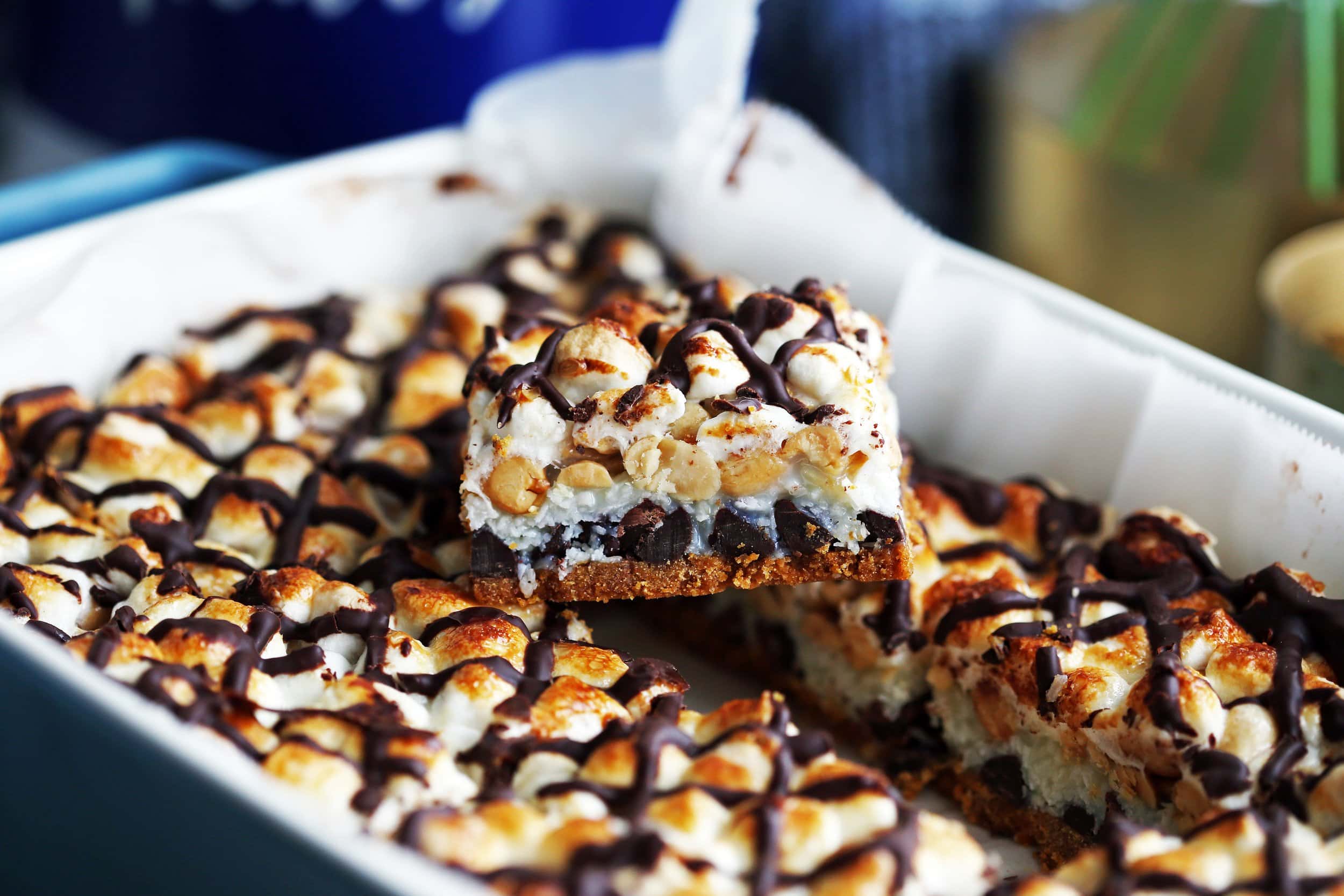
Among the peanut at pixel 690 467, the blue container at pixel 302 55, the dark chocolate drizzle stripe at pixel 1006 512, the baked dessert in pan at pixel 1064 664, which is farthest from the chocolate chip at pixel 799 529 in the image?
the blue container at pixel 302 55

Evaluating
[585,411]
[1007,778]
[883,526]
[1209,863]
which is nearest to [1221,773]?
[1209,863]

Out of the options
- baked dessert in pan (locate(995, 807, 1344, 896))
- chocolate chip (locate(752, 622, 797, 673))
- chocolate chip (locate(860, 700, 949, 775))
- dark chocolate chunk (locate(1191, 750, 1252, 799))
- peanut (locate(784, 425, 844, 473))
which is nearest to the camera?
baked dessert in pan (locate(995, 807, 1344, 896))

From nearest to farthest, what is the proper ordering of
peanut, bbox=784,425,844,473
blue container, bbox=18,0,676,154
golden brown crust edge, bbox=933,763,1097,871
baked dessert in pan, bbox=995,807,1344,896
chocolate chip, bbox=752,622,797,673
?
1. baked dessert in pan, bbox=995,807,1344,896
2. peanut, bbox=784,425,844,473
3. golden brown crust edge, bbox=933,763,1097,871
4. chocolate chip, bbox=752,622,797,673
5. blue container, bbox=18,0,676,154

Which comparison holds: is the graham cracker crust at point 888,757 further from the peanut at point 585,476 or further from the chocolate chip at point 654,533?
the peanut at point 585,476

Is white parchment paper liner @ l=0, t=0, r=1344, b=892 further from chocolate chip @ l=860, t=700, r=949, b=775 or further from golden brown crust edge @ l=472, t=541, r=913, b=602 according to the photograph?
golden brown crust edge @ l=472, t=541, r=913, b=602

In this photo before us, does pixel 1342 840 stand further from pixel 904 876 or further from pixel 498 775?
pixel 498 775

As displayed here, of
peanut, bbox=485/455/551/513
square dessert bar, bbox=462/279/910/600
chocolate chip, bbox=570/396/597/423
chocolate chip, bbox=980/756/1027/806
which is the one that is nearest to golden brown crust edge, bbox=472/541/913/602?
square dessert bar, bbox=462/279/910/600

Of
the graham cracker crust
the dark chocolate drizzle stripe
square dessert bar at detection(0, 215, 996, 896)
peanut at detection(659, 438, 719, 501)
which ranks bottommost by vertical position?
the graham cracker crust
